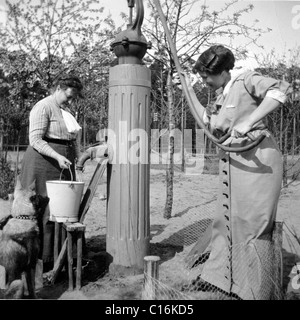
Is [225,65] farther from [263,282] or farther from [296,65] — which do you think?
[296,65]

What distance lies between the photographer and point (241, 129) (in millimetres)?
2102

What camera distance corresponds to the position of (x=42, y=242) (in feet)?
10.8

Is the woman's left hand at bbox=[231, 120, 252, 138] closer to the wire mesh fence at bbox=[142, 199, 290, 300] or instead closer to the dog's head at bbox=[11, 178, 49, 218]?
the wire mesh fence at bbox=[142, 199, 290, 300]

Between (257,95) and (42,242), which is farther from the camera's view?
(42,242)

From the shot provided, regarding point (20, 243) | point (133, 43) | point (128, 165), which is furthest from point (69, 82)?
point (20, 243)

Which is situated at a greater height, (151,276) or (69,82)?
(69,82)

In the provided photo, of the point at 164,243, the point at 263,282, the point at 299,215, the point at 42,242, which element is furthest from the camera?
the point at 299,215

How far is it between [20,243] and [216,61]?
187 centimetres

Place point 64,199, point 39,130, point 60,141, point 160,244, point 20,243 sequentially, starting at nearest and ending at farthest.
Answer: point 20,243 < point 64,199 < point 39,130 < point 60,141 < point 160,244

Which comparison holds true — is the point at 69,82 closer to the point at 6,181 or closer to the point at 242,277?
the point at 242,277

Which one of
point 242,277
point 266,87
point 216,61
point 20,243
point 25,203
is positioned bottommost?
point 242,277

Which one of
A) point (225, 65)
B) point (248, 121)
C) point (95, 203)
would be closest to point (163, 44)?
point (95, 203)

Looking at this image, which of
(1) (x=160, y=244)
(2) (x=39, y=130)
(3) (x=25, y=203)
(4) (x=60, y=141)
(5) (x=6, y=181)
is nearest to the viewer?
(3) (x=25, y=203)

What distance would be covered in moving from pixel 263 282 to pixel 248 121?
3.47 feet
